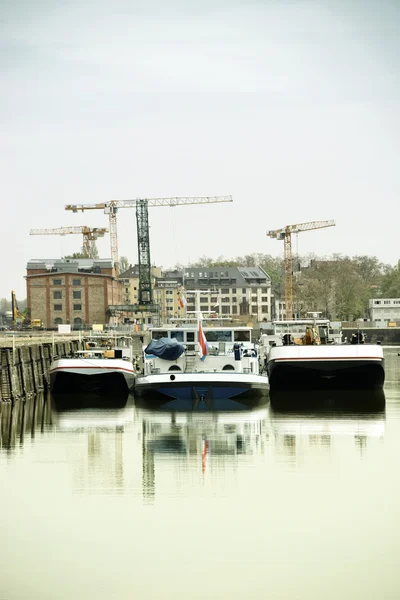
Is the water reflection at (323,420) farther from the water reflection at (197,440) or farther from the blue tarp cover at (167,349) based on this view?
the blue tarp cover at (167,349)

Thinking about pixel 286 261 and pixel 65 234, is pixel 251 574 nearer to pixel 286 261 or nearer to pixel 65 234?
pixel 286 261

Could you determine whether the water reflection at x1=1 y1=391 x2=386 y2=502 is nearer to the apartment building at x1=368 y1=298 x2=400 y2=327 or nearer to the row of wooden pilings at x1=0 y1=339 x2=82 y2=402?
the row of wooden pilings at x1=0 y1=339 x2=82 y2=402

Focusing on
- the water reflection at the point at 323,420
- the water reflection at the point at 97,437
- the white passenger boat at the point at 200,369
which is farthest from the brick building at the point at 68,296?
the water reflection at the point at 323,420

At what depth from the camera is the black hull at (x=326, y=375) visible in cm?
3734

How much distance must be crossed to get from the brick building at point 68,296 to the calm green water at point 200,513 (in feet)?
406

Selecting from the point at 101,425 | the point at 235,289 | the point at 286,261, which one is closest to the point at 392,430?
the point at 101,425

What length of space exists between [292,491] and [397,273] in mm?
148682

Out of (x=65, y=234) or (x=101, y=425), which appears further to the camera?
(x=65, y=234)

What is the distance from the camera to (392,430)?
89.5ft

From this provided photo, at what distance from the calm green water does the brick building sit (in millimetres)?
123693

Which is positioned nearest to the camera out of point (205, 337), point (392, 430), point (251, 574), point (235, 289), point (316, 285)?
point (251, 574)

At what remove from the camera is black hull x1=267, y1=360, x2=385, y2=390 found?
37.3 metres

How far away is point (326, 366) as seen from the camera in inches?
1465

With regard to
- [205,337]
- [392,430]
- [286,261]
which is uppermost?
[286,261]
